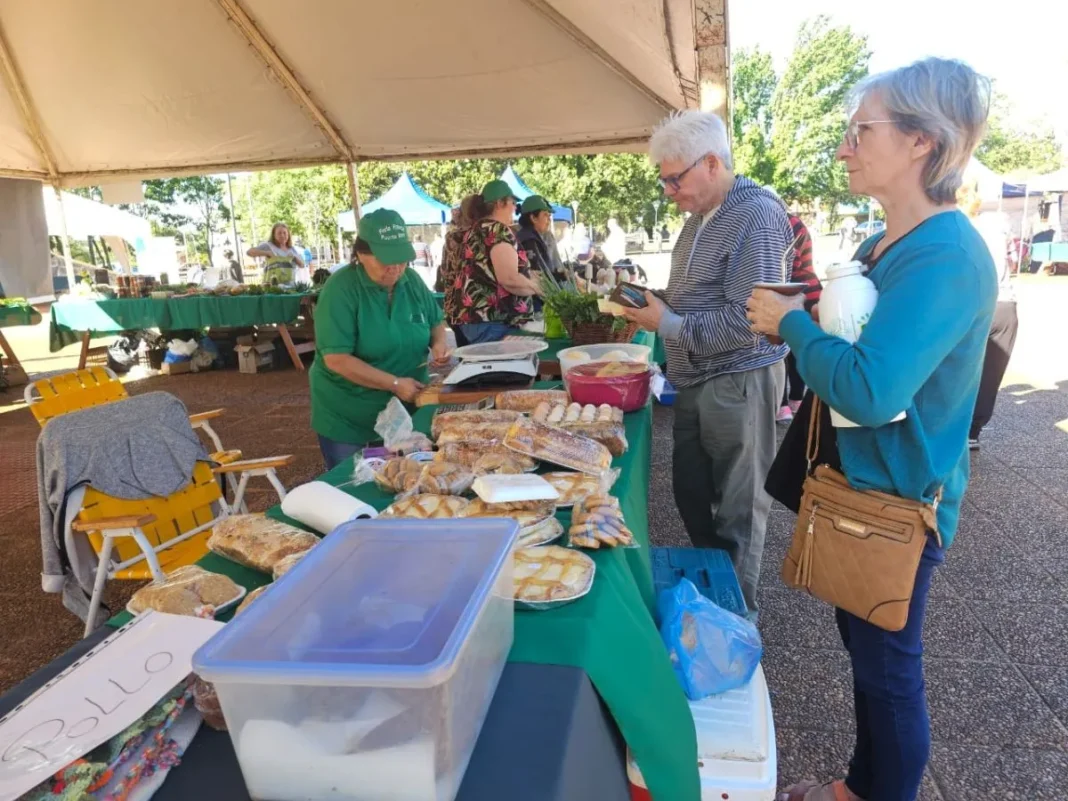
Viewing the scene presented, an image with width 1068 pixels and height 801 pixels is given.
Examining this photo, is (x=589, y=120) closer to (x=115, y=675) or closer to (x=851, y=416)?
(x=851, y=416)

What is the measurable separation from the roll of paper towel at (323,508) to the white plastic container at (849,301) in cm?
110

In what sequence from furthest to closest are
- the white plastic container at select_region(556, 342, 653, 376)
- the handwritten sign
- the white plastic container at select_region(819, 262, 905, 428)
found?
1. the white plastic container at select_region(556, 342, 653, 376)
2. the white plastic container at select_region(819, 262, 905, 428)
3. the handwritten sign

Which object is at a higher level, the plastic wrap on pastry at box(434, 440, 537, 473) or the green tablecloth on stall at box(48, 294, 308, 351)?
the green tablecloth on stall at box(48, 294, 308, 351)

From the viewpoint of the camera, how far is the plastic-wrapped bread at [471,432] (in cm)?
199

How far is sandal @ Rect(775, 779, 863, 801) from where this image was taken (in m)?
1.76

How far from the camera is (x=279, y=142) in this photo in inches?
315

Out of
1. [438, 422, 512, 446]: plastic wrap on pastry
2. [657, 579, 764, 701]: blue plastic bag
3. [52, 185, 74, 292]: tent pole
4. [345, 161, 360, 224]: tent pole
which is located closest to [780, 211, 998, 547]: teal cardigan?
[657, 579, 764, 701]: blue plastic bag

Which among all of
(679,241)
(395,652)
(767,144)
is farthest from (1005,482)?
(767,144)

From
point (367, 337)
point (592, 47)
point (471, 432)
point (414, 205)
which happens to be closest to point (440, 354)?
point (367, 337)

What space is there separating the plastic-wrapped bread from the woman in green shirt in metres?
0.78

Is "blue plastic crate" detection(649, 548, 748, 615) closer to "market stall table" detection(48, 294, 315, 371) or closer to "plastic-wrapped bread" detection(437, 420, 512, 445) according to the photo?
"plastic-wrapped bread" detection(437, 420, 512, 445)

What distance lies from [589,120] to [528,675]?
7.09m

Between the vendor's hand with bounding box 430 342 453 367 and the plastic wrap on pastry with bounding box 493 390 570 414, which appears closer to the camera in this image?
the plastic wrap on pastry with bounding box 493 390 570 414

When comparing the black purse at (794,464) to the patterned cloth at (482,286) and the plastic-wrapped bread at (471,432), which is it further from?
the patterned cloth at (482,286)
